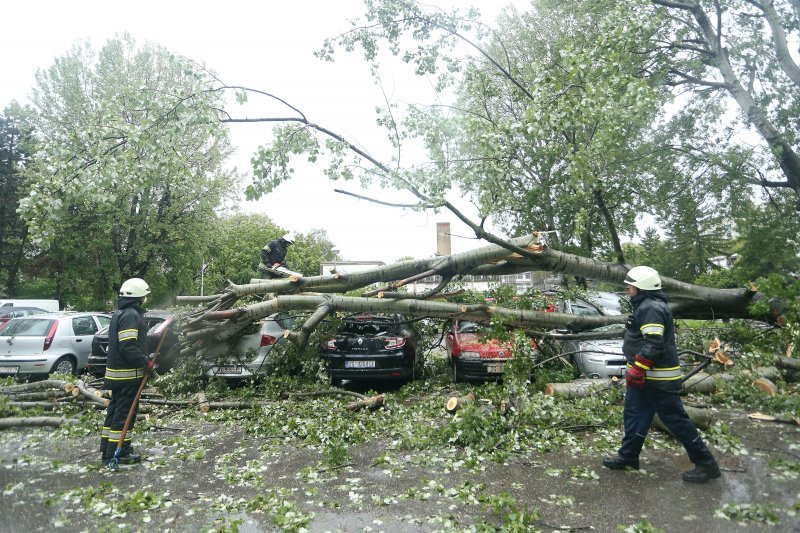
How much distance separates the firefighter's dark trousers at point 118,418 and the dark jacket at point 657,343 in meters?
5.04

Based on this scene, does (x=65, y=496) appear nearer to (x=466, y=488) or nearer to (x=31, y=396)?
(x=466, y=488)

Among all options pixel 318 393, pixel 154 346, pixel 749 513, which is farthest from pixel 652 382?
pixel 154 346

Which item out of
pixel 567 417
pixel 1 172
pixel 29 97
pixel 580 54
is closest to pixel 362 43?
pixel 580 54

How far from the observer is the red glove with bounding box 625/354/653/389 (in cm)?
438

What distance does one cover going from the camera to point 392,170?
700 cm

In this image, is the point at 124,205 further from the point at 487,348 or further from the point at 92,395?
the point at 487,348

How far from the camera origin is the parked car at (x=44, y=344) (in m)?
10.5

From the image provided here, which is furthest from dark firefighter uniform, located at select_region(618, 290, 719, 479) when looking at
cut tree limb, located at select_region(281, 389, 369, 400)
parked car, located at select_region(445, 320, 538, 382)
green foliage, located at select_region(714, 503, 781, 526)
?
cut tree limb, located at select_region(281, 389, 369, 400)

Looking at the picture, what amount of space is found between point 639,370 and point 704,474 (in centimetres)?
96

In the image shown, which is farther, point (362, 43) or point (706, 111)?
point (706, 111)

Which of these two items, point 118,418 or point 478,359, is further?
point 478,359

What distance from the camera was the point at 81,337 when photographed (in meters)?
11.5

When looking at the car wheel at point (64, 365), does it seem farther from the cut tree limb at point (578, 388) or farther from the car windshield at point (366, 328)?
the cut tree limb at point (578, 388)

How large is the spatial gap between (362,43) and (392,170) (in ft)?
8.60
